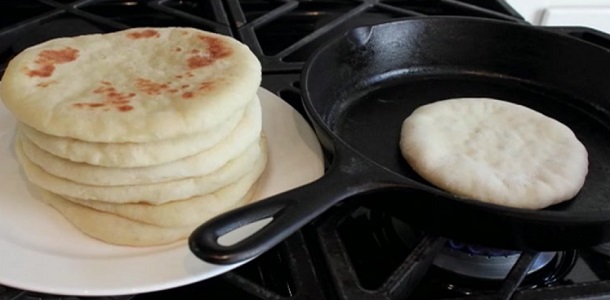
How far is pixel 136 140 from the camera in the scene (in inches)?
19.6

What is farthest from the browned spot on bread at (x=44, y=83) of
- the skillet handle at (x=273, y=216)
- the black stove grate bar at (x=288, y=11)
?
the black stove grate bar at (x=288, y=11)

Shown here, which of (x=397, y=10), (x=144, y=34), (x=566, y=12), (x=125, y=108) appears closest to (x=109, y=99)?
(x=125, y=108)

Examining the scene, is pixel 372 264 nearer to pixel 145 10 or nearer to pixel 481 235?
pixel 481 235

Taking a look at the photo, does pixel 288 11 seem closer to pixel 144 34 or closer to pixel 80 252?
pixel 144 34

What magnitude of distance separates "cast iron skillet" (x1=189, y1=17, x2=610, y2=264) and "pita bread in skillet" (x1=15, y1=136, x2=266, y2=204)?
94 mm

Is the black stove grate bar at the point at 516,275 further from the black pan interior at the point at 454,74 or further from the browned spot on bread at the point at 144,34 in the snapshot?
the browned spot on bread at the point at 144,34

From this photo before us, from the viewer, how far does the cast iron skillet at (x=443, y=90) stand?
0.53 m

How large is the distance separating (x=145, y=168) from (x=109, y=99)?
0.07m

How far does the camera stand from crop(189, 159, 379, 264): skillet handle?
0.43m

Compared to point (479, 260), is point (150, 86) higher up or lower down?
higher up

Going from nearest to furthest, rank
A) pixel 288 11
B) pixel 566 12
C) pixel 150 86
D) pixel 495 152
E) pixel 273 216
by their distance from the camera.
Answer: pixel 273 216 < pixel 150 86 < pixel 495 152 < pixel 288 11 < pixel 566 12

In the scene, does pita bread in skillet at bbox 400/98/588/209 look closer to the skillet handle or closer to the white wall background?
the skillet handle

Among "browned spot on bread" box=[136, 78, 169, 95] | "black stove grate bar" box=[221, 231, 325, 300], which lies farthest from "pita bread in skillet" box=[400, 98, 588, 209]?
"browned spot on bread" box=[136, 78, 169, 95]

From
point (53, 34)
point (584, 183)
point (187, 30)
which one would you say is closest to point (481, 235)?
point (584, 183)
